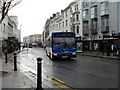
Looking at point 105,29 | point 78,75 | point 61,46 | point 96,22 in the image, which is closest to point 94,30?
point 96,22

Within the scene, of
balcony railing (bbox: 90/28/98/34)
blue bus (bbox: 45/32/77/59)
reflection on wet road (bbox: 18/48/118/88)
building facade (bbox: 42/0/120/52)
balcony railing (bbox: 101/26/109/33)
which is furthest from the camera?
balcony railing (bbox: 90/28/98/34)

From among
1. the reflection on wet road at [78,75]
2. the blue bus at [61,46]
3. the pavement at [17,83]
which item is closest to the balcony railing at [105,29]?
the blue bus at [61,46]

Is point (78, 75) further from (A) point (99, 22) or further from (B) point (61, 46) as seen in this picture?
(A) point (99, 22)

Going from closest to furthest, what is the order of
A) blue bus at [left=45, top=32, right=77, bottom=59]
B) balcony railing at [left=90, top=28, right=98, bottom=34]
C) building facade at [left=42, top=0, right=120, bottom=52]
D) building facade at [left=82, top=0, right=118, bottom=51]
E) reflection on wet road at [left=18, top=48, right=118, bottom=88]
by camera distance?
1. reflection on wet road at [left=18, top=48, right=118, bottom=88]
2. blue bus at [left=45, top=32, right=77, bottom=59]
3. building facade at [left=42, top=0, right=120, bottom=52]
4. building facade at [left=82, top=0, right=118, bottom=51]
5. balcony railing at [left=90, top=28, right=98, bottom=34]

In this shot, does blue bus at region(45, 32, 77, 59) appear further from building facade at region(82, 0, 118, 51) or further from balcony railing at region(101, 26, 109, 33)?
balcony railing at region(101, 26, 109, 33)

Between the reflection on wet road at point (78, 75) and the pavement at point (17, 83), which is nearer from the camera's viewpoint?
the pavement at point (17, 83)

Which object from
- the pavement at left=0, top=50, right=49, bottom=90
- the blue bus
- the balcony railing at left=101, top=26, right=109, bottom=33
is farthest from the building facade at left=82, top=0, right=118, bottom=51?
the pavement at left=0, top=50, right=49, bottom=90

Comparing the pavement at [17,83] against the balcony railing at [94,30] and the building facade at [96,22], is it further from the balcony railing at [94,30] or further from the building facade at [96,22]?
the balcony railing at [94,30]

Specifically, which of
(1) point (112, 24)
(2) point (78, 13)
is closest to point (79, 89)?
(1) point (112, 24)

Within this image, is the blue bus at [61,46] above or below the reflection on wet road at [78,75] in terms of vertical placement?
above

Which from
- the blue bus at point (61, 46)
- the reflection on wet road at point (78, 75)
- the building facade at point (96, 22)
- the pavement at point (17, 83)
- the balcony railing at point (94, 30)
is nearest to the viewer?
the pavement at point (17, 83)

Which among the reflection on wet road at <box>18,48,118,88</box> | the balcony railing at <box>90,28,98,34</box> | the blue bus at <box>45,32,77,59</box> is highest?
the balcony railing at <box>90,28,98,34</box>

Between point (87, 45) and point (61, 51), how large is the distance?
24.0 meters

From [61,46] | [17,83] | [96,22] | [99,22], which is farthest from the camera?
[96,22]
